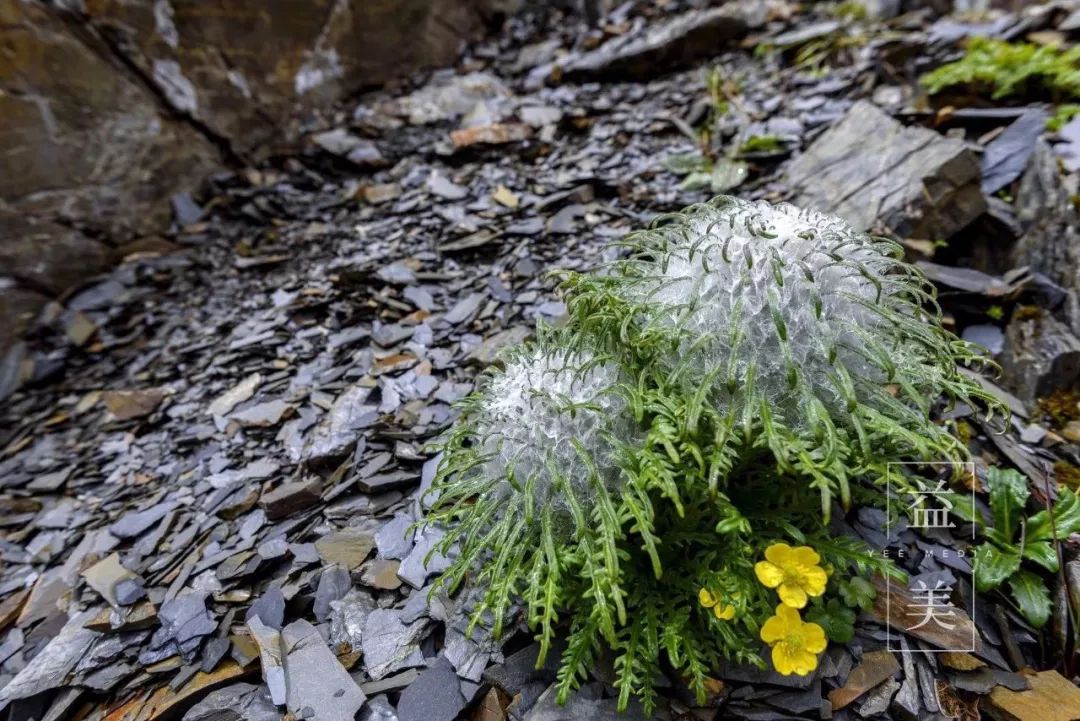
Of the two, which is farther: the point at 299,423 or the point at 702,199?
the point at 702,199

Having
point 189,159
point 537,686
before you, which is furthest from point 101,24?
point 537,686

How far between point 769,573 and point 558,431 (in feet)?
2.43

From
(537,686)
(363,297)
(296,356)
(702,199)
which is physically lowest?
(537,686)

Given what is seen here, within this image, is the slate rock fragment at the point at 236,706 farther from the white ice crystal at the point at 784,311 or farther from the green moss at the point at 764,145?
the green moss at the point at 764,145

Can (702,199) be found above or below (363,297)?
above

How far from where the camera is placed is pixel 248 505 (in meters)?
3.05

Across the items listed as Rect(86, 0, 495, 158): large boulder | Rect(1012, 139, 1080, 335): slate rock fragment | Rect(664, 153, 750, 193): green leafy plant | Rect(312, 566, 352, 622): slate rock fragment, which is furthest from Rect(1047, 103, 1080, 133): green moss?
Rect(86, 0, 495, 158): large boulder

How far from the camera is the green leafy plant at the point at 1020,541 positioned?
2.08m

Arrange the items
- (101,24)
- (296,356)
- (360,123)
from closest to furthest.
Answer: (296,356)
(101,24)
(360,123)

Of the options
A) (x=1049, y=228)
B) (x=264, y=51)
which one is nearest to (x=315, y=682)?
(x=1049, y=228)

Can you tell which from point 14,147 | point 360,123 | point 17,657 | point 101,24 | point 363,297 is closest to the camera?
point 17,657

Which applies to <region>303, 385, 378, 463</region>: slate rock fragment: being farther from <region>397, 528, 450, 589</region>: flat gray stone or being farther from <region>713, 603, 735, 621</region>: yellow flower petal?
<region>713, 603, 735, 621</region>: yellow flower petal

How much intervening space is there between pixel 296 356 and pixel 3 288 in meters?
2.85

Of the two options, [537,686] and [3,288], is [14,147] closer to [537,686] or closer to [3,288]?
[3,288]
